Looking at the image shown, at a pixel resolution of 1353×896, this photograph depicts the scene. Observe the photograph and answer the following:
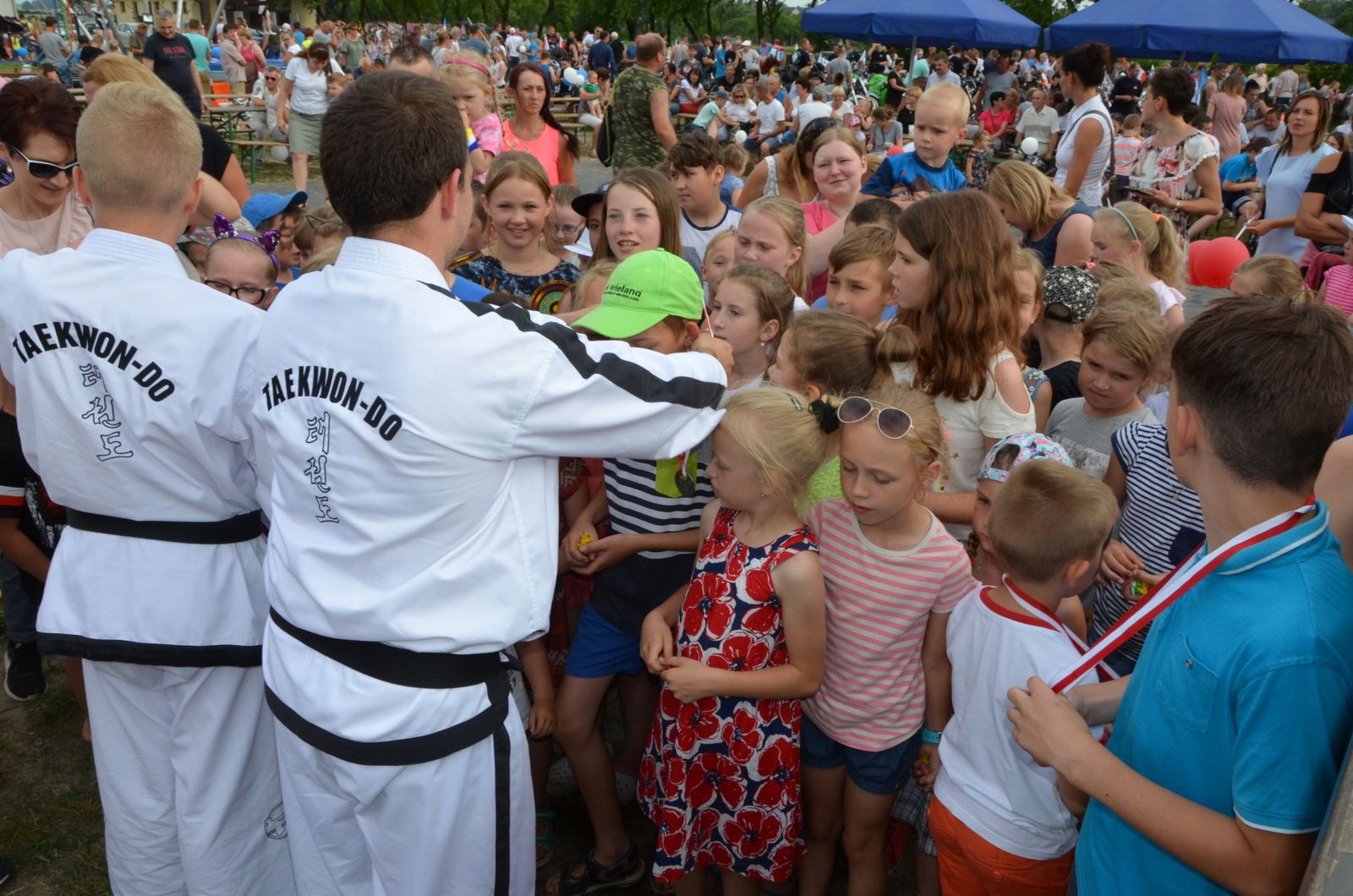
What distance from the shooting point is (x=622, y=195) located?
3906mm

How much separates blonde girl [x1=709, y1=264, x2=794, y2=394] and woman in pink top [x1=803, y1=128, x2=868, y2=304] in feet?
5.46

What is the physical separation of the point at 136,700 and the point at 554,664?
133 cm

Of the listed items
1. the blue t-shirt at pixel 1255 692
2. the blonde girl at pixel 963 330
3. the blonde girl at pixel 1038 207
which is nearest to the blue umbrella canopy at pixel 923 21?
the blonde girl at pixel 1038 207

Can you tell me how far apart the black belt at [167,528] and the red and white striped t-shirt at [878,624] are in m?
1.54

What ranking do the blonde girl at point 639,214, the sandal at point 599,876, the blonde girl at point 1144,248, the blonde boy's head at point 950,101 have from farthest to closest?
1. the blonde boy's head at point 950,101
2. the blonde girl at point 1144,248
3. the blonde girl at point 639,214
4. the sandal at point 599,876

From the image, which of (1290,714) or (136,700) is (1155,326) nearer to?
(1290,714)

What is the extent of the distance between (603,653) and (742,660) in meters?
0.61

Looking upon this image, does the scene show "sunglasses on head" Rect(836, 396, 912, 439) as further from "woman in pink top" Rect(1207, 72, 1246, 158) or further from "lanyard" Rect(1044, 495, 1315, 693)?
"woman in pink top" Rect(1207, 72, 1246, 158)

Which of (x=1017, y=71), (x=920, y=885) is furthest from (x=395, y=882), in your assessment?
(x=1017, y=71)

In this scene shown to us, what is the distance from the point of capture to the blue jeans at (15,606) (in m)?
3.96

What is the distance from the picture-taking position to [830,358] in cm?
287

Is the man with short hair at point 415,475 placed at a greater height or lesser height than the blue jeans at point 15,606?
greater

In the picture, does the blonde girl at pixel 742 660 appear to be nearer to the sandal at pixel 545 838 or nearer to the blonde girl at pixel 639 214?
the sandal at pixel 545 838

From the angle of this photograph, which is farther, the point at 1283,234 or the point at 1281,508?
the point at 1283,234
